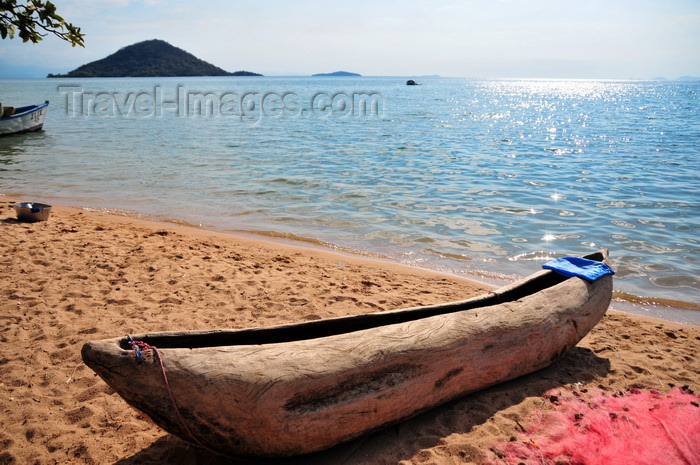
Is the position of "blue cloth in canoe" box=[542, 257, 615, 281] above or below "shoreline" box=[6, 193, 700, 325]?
above

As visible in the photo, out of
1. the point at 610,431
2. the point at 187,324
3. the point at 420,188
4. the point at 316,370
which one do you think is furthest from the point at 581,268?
the point at 420,188

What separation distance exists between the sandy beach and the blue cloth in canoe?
765mm

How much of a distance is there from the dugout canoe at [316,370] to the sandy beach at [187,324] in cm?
27

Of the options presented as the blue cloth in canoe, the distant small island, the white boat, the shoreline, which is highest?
the distant small island

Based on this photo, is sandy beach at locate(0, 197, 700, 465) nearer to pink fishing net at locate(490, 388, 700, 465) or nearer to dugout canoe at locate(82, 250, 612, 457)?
pink fishing net at locate(490, 388, 700, 465)

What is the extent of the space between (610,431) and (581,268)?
5.94ft

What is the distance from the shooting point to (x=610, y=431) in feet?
11.1

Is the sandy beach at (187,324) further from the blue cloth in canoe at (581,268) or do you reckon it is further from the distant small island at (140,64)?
the distant small island at (140,64)

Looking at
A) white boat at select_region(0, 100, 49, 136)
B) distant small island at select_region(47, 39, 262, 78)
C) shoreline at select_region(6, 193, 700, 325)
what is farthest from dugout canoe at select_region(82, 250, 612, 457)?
distant small island at select_region(47, 39, 262, 78)

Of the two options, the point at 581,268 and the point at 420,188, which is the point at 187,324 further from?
the point at 420,188

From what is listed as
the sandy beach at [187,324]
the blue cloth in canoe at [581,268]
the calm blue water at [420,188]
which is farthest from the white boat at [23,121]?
the blue cloth in canoe at [581,268]

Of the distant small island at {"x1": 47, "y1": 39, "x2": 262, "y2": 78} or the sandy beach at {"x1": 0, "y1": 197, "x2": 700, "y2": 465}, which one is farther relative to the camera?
the distant small island at {"x1": 47, "y1": 39, "x2": 262, "y2": 78}

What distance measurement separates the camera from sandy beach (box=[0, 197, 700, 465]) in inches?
127

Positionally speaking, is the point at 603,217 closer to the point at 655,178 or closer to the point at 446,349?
the point at 655,178
